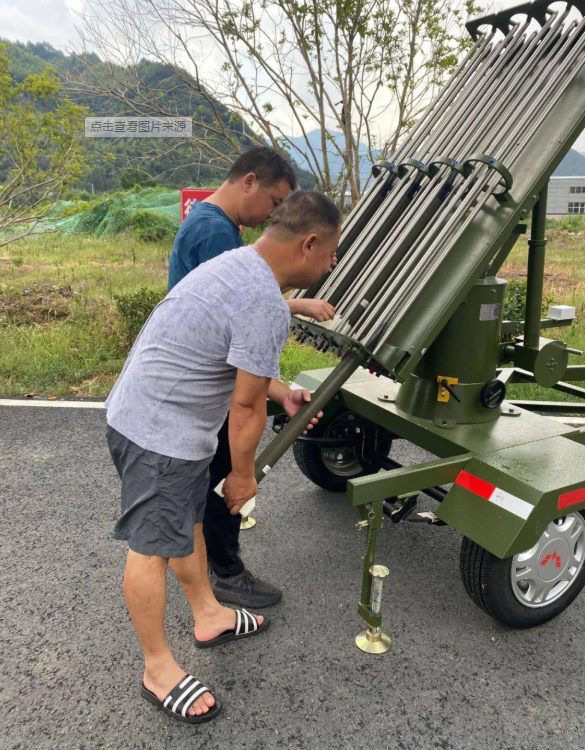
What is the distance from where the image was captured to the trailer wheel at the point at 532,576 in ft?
8.04

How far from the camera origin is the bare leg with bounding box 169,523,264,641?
2.47 metres

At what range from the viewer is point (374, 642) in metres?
2.48

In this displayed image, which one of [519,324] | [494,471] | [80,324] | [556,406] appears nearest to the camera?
[494,471]

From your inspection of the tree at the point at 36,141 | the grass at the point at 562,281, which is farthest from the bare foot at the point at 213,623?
the tree at the point at 36,141

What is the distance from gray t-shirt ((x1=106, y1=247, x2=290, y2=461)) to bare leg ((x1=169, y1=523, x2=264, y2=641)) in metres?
0.63

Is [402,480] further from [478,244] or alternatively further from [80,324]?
[80,324]

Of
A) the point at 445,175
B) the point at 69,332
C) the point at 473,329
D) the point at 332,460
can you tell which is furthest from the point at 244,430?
the point at 69,332

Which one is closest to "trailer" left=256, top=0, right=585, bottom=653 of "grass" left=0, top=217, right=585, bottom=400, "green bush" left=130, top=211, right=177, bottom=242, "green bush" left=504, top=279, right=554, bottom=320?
"grass" left=0, top=217, right=585, bottom=400

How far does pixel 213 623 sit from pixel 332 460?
4.62ft

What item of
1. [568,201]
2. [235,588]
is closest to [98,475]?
[235,588]

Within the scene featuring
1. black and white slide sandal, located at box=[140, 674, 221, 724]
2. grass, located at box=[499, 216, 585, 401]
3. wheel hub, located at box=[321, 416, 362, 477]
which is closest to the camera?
black and white slide sandal, located at box=[140, 674, 221, 724]

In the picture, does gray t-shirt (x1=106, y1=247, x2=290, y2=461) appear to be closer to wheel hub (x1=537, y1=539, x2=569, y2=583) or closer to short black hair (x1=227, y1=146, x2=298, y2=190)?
short black hair (x1=227, y1=146, x2=298, y2=190)

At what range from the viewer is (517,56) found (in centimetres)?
295

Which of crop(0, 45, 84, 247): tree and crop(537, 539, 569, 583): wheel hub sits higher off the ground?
crop(0, 45, 84, 247): tree
